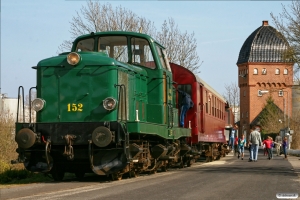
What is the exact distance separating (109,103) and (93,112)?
0.52 metres

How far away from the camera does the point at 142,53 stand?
16828mm

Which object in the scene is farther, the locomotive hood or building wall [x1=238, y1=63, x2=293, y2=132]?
building wall [x1=238, y1=63, x2=293, y2=132]

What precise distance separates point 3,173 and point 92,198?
787cm

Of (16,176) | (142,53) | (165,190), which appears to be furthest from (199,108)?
(165,190)

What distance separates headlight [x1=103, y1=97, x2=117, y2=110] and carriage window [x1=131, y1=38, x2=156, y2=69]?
2.15 m

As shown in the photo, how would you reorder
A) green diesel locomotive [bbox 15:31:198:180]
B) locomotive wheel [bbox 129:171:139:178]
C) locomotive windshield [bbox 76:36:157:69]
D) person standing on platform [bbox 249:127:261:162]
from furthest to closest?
person standing on platform [bbox 249:127:261:162] → locomotive windshield [bbox 76:36:157:69] → locomotive wheel [bbox 129:171:139:178] → green diesel locomotive [bbox 15:31:198:180]

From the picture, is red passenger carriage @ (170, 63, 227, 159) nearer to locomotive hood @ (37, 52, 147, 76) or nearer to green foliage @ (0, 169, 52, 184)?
locomotive hood @ (37, 52, 147, 76)

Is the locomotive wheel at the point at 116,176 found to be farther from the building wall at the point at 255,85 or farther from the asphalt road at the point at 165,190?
the building wall at the point at 255,85

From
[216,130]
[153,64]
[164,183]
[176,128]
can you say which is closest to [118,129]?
[164,183]

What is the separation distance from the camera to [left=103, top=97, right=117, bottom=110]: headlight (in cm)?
1475

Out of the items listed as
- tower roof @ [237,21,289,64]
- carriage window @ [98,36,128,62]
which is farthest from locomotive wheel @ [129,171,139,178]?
tower roof @ [237,21,289,64]

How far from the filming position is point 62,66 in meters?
15.1

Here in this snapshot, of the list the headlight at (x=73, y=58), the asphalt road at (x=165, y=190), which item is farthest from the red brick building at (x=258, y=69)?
the asphalt road at (x=165, y=190)

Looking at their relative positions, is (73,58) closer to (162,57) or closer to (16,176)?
(162,57)
